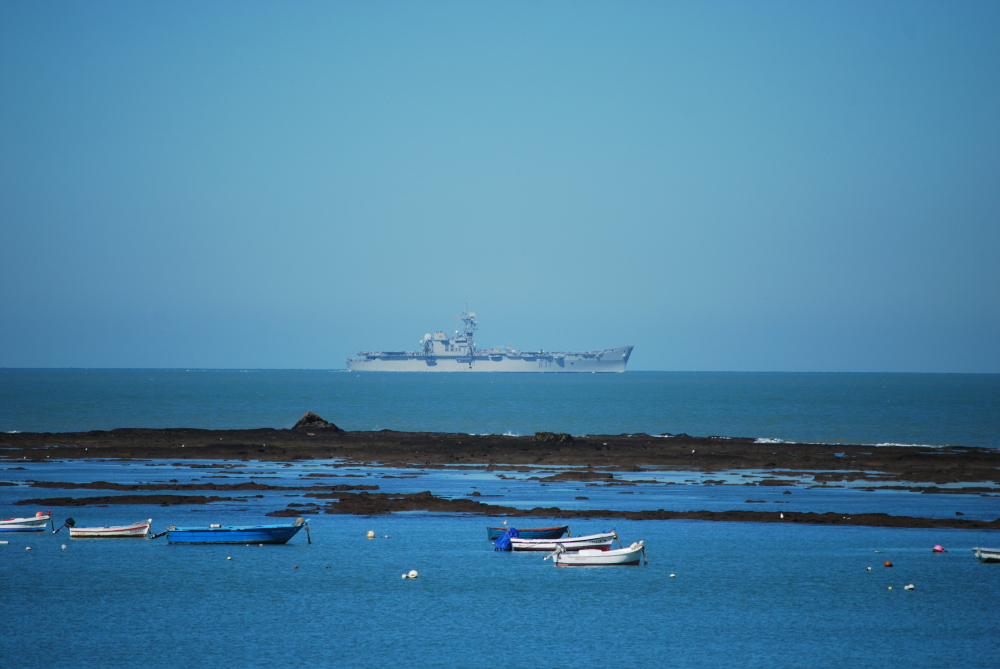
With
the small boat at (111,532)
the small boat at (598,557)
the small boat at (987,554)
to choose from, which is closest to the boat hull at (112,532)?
the small boat at (111,532)

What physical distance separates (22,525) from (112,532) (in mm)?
2828

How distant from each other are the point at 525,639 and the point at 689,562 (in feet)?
26.5

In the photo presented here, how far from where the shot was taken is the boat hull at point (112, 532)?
93.0 ft

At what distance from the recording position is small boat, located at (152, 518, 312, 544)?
91.8 feet

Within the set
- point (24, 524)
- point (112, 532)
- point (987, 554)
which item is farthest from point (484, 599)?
point (24, 524)

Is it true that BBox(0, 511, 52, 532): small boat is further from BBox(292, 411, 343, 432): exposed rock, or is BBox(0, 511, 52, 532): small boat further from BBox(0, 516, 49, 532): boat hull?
BBox(292, 411, 343, 432): exposed rock

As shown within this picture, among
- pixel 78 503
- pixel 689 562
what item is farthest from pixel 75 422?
pixel 689 562

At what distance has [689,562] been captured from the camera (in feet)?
86.0

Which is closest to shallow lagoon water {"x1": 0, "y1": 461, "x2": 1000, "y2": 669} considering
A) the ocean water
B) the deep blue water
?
the ocean water

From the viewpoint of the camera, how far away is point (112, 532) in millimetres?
28531

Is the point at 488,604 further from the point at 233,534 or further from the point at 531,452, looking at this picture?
the point at 531,452

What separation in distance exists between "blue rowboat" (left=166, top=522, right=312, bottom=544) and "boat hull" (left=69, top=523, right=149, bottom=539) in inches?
41.2

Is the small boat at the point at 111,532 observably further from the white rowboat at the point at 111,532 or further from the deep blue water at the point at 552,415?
the deep blue water at the point at 552,415

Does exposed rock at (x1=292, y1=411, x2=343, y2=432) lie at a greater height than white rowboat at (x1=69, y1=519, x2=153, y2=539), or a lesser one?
greater
